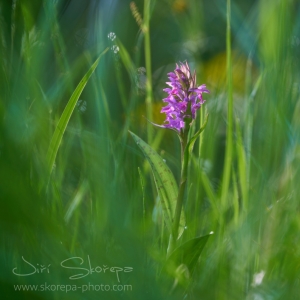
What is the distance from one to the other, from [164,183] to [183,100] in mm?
82

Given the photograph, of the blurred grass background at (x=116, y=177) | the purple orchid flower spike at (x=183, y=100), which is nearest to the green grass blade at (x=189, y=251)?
the blurred grass background at (x=116, y=177)

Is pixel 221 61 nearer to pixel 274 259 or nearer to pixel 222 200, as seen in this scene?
pixel 222 200

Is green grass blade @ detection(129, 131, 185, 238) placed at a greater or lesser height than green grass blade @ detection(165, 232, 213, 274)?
greater

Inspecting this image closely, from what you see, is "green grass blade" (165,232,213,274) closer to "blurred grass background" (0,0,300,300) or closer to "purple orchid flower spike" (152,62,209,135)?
"blurred grass background" (0,0,300,300)

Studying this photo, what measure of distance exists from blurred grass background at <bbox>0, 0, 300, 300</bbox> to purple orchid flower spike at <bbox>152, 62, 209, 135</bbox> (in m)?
0.04

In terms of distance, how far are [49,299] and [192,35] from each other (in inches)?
19.8

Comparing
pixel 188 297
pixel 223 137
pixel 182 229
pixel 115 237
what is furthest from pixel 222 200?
pixel 223 137

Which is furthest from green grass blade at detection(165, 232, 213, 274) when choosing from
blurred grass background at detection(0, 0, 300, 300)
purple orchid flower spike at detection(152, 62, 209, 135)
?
purple orchid flower spike at detection(152, 62, 209, 135)

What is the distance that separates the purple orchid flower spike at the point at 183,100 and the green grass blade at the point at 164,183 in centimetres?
3

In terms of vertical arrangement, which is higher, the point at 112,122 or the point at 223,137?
the point at 112,122

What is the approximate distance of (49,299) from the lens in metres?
0.19

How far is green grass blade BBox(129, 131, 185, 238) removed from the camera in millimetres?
444

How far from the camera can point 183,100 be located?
1.48 ft

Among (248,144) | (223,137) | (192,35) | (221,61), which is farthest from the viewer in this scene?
(223,137)
